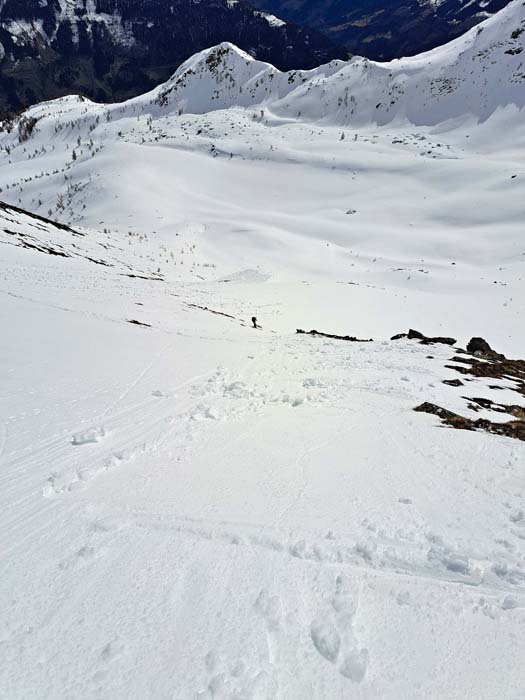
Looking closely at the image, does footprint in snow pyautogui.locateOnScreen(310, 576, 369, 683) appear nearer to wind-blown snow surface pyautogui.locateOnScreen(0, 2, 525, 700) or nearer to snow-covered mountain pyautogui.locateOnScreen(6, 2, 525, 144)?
wind-blown snow surface pyautogui.locateOnScreen(0, 2, 525, 700)

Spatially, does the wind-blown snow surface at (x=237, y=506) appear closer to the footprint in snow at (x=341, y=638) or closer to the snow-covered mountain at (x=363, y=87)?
the footprint in snow at (x=341, y=638)

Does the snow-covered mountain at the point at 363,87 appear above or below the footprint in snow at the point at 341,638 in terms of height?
above

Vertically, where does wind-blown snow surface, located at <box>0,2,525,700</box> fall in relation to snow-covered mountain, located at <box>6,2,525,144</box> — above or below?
below

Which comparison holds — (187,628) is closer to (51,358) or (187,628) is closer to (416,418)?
(416,418)

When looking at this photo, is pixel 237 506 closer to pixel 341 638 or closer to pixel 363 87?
pixel 341 638

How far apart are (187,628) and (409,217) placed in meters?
52.1

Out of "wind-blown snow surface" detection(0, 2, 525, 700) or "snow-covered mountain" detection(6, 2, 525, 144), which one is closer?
"wind-blown snow surface" detection(0, 2, 525, 700)

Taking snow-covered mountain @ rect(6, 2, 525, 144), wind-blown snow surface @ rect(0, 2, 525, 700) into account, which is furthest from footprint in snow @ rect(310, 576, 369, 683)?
snow-covered mountain @ rect(6, 2, 525, 144)

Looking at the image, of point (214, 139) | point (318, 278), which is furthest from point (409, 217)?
point (214, 139)

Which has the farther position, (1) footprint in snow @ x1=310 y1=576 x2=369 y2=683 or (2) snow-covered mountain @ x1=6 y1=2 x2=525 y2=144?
(2) snow-covered mountain @ x1=6 y1=2 x2=525 y2=144

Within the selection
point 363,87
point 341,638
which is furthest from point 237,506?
point 363,87

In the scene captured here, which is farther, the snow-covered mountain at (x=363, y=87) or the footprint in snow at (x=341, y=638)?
the snow-covered mountain at (x=363, y=87)

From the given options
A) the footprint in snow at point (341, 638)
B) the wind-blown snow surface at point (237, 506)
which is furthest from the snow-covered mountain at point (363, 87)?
the footprint in snow at point (341, 638)

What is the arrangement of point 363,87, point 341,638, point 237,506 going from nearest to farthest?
point 341,638, point 237,506, point 363,87
